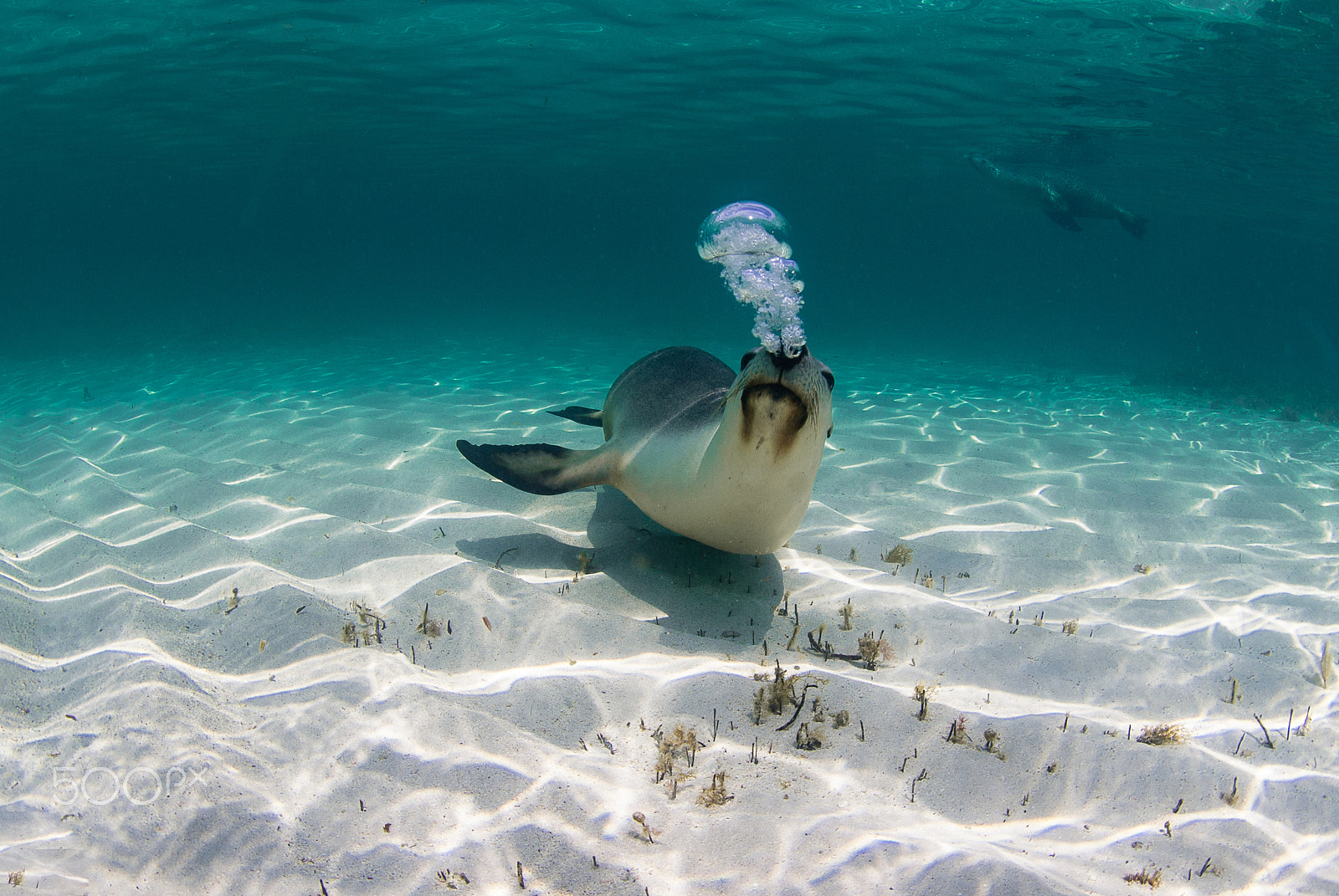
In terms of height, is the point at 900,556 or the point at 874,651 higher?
the point at 874,651

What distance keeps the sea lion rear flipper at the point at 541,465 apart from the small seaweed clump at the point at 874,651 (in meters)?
1.57

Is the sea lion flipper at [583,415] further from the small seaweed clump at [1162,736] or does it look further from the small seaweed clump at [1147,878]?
the small seaweed clump at [1147,878]

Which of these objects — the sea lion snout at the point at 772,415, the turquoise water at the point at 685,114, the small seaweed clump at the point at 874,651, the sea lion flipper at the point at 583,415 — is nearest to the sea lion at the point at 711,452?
the sea lion snout at the point at 772,415

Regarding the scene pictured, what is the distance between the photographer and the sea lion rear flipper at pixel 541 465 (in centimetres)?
358

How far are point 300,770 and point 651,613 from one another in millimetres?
1520

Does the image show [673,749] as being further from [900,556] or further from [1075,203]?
[1075,203]

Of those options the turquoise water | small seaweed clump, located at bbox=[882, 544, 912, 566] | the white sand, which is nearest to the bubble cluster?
the white sand

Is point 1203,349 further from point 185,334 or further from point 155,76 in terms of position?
point 185,334

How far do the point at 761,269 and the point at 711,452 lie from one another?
2.55 feet

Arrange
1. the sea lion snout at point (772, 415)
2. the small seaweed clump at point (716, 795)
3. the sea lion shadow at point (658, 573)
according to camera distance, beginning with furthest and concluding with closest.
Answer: the sea lion shadow at point (658, 573) → the sea lion snout at point (772, 415) → the small seaweed clump at point (716, 795)

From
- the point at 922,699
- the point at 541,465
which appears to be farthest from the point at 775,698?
the point at 541,465

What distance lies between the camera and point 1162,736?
2244 millimetres

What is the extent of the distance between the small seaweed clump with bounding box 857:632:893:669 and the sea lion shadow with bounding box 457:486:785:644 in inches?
17.0

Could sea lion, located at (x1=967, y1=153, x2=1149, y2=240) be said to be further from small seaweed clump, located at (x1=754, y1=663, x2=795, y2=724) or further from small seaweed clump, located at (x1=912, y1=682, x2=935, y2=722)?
small seaweed clump, located at (x1=754, y1=663, x2=795, y2=724)
